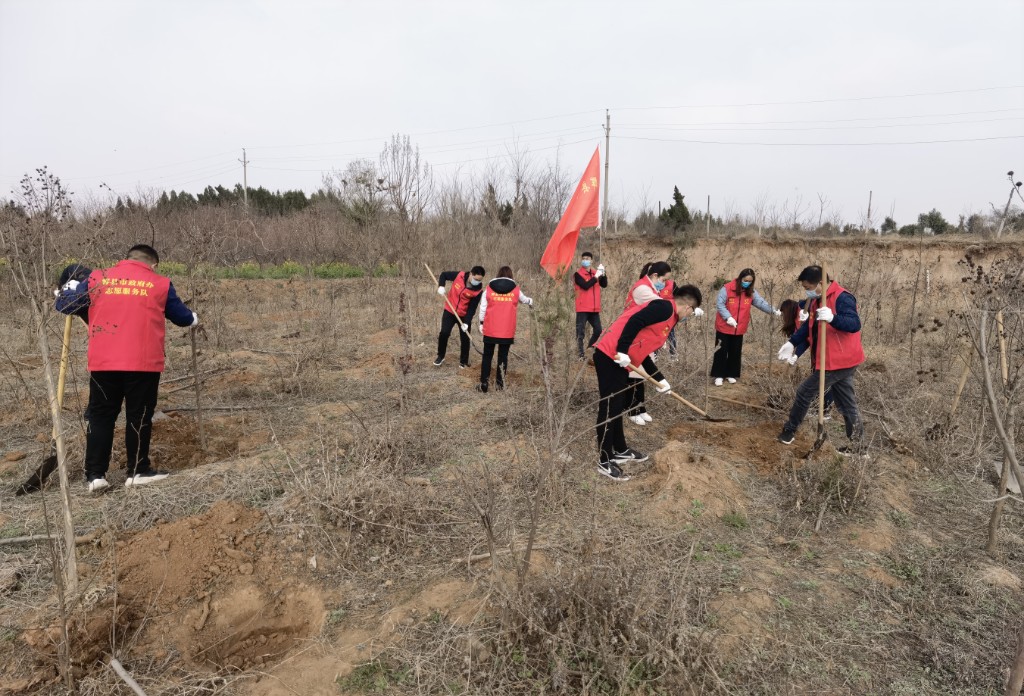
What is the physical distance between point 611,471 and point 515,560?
6.20 ft

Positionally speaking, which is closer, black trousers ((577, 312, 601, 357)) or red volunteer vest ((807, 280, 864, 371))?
red volunteer vest ((807, 280, 864, 371))

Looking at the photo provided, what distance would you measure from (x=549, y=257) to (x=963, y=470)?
4.28 metres

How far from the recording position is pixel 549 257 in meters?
6.64

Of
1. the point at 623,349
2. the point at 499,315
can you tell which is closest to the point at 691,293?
the point at 623,349

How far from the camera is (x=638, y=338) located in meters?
4.23

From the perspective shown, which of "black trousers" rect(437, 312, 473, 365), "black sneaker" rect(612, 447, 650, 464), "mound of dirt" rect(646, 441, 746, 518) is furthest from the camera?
"black trousers" rect(437, 312, 473, 365)

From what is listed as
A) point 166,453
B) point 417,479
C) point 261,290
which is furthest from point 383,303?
point 417,479

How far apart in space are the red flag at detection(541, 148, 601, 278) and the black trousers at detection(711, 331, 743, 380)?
1994 millimetres

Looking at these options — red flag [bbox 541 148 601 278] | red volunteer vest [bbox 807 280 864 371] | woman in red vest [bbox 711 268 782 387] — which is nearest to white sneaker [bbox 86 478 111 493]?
red flag [bbox 541 148 601 278]

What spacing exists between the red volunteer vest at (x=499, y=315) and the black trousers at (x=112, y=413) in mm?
3117

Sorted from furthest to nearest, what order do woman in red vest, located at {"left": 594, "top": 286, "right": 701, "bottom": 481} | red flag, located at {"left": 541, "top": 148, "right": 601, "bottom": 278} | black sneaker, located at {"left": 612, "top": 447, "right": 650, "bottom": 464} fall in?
red flag, located at {"left": 541, "top": 148, "right": 601, "bottom": 278} → black sneaker, located at {"left": 612, "top": 447, "right": 650, "bottom": 464} → woman in red vest, located at {"left": 594, "top": 286, "right": 701, "bottom": 481}

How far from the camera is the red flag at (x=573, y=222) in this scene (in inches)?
256

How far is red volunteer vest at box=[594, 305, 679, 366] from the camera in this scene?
4.09 m

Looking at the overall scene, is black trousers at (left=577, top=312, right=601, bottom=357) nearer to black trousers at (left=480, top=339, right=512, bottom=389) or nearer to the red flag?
the red flag
